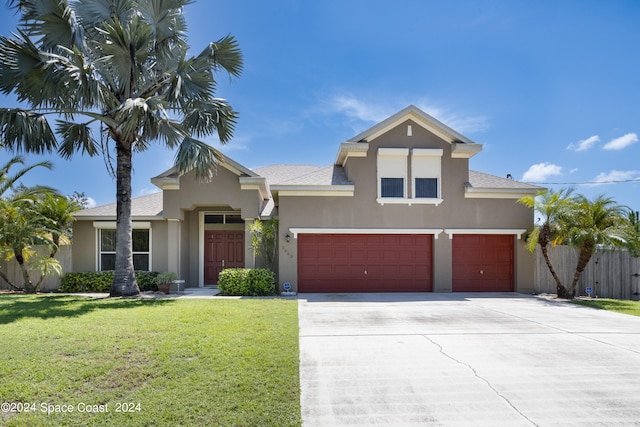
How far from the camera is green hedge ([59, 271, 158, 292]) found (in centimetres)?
1349

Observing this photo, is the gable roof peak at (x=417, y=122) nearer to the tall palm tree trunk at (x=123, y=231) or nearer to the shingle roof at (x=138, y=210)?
the tall palm tree trunk at (x=123, y=231)

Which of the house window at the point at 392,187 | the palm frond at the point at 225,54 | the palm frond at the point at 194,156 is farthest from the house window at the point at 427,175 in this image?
the palm frond at the point at 194,156

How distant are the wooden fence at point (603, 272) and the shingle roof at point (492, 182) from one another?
2609mm

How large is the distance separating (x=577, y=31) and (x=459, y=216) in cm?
690

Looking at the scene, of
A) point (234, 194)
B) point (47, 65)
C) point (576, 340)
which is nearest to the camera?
point (576, 340)

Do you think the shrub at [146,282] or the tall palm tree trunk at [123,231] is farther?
the shrub at [146,282]

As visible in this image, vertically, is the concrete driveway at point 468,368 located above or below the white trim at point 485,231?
below

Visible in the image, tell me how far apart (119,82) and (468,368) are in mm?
12089

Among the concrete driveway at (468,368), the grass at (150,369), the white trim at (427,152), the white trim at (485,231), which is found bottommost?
the concrete driveway at (468,368)

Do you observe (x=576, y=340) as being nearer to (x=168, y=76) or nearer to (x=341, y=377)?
(x=341, y=377)

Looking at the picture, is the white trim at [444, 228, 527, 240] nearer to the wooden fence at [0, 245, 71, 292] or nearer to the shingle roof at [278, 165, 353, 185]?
the shingle roof at [278, 165, 353, 185]

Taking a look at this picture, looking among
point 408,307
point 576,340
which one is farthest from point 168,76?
point 576,340

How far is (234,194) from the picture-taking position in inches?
541

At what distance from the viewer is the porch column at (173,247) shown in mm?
13789
